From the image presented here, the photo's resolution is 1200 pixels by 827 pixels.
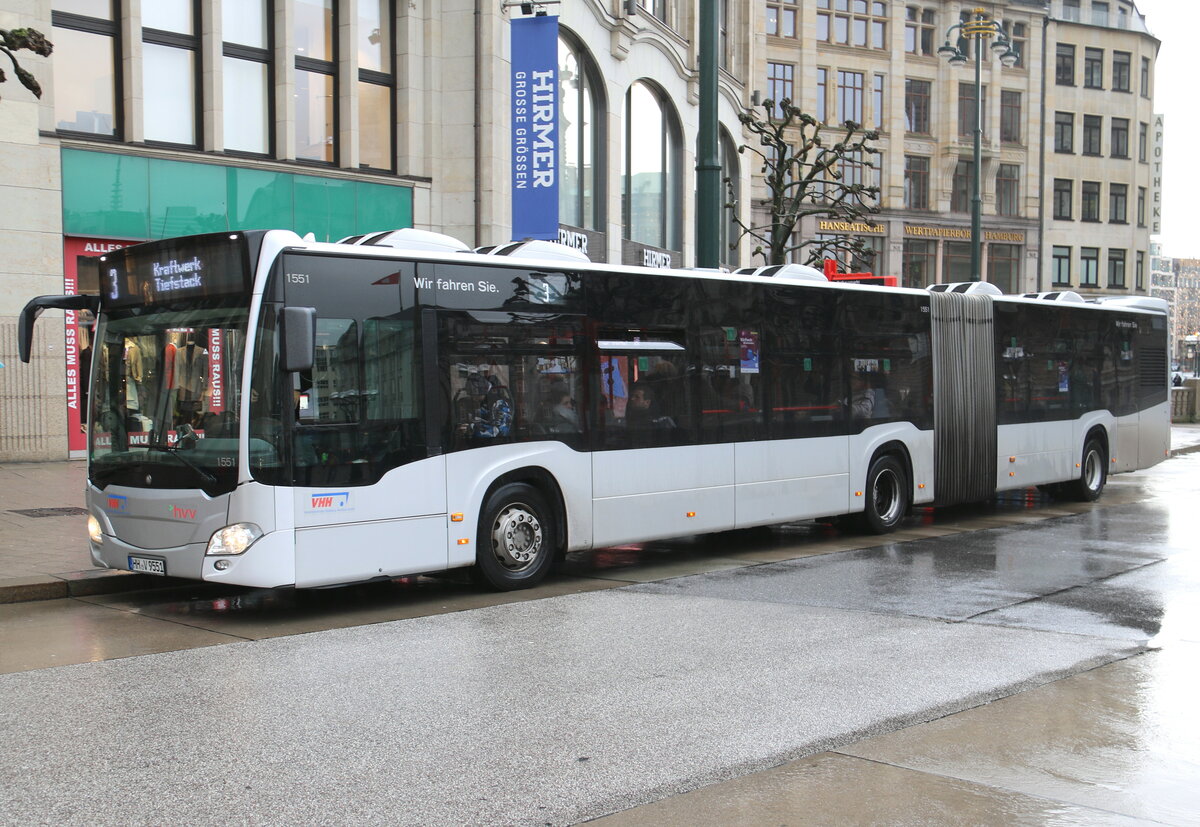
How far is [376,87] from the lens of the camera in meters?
23.8

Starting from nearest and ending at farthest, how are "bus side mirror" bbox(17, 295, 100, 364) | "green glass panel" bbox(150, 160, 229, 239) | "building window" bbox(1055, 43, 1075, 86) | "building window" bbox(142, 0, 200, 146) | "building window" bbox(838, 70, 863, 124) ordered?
"bus side mirror" bbox(17, 295, 100, 364) < "green glass panel" bbox(150, 160, 229, 239) < "building window" bbox(142, 0, 200, 146) < "building window" bbox(838, 70, 863, 124) < "building window" bbox(1055, 43, 1075, 86)

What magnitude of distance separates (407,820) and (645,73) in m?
29.6

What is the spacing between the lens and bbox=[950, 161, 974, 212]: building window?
6725 centimetres

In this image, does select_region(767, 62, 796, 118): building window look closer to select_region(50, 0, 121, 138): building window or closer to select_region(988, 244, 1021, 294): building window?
select_region(988, 244, 1021, 294): building window

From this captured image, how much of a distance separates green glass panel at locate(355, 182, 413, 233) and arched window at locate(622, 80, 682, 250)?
9834 mm

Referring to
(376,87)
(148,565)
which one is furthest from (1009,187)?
(148,565)

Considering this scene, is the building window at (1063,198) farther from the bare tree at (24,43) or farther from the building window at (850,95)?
the bare tree at (24,43)

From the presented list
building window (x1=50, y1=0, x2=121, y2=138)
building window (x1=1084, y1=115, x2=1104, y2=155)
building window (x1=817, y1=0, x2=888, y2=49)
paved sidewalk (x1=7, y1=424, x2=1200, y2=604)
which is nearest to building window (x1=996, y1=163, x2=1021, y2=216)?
building window (x1=1084, y1=115, x2=1104, y2=155)

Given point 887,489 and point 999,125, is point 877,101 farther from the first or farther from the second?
point 887,489

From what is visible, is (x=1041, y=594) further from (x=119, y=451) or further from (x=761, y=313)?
(x=119, y=451)

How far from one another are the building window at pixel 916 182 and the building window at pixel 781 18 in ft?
31.0

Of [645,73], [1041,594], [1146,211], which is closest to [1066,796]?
[1041,594]

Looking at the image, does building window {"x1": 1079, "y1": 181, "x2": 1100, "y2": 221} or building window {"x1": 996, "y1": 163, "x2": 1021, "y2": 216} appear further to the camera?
building window {"x1": 1079, "y1": 181, "x2": 1100, "y2": 221}

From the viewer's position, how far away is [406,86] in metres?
23.8
